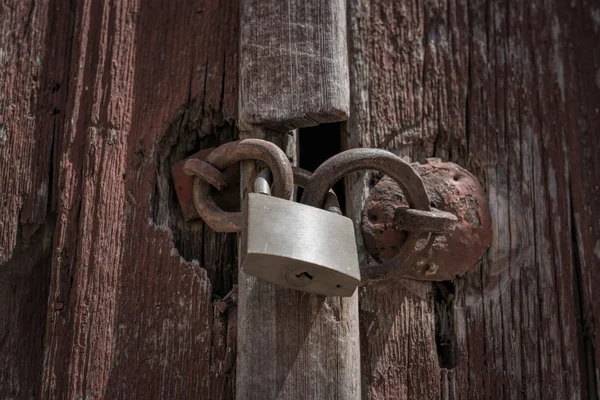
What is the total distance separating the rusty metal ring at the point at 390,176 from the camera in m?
1.01

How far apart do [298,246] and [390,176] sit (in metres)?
0.25

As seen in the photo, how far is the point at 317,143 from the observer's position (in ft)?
4.52

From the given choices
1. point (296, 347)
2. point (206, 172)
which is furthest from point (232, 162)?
point (296, 347)

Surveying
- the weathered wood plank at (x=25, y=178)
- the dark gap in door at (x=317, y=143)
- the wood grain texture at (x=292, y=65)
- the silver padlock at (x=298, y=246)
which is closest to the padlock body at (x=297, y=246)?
the silver padlock at (x=298, y=246)

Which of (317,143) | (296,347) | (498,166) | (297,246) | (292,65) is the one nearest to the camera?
(297,246)

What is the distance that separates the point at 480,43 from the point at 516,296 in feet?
1.65

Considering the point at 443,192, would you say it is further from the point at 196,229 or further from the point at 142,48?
the point at 142,48

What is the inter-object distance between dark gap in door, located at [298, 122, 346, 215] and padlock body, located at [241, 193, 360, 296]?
413mm

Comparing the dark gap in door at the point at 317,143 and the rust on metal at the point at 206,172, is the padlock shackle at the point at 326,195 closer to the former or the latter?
the rust on metal at the point at 206,172

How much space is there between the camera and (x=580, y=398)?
118 cm

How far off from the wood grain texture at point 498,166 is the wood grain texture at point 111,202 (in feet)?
0.90

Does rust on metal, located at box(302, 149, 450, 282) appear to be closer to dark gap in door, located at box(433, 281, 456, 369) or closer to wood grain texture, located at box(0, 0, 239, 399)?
dark gap in door, located at box(433, 281, 456, 369)

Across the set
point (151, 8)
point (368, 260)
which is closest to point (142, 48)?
point (151, 8)

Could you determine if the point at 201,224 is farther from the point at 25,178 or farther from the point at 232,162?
the point at 25,178
